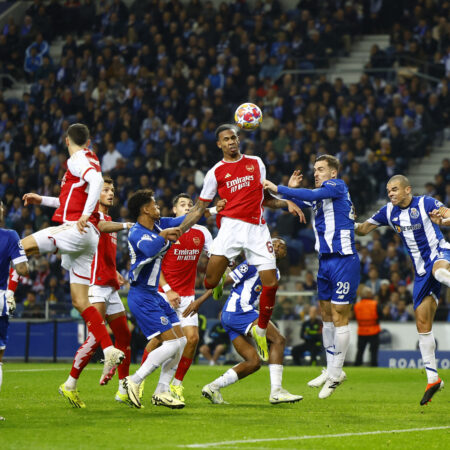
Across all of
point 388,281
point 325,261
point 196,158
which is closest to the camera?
point 325,261

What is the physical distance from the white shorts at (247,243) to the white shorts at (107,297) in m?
1.44

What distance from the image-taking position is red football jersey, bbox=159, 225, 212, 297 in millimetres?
12039

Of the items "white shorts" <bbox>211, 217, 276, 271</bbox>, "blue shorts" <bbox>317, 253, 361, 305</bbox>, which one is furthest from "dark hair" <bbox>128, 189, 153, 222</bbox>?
"blue shorts" <bbox>317, 253, 361, 305</bbox>

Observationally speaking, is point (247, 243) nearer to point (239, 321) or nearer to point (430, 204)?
point (239, 321)

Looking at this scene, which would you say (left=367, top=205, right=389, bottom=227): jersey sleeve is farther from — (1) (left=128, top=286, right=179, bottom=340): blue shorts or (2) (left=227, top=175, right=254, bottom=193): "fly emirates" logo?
(1) (left=128, top=286, right=179, bottom=340): blue shorts

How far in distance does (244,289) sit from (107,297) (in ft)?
5.33

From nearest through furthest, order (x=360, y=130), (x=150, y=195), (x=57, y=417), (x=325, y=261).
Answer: (x=57, y=417) < (x=150, y=195) < (x=325, y=261) < (x=360, y=130)

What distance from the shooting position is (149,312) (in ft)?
32.7

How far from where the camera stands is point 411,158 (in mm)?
24797

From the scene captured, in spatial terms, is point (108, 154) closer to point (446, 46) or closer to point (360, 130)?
point (360, 130)

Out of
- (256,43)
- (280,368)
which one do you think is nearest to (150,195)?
(280,368)

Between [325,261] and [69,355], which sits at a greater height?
[325,261]

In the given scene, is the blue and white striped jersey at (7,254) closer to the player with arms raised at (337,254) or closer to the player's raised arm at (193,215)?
the player's raised arm at (193,215)

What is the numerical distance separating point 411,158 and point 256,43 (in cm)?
672
